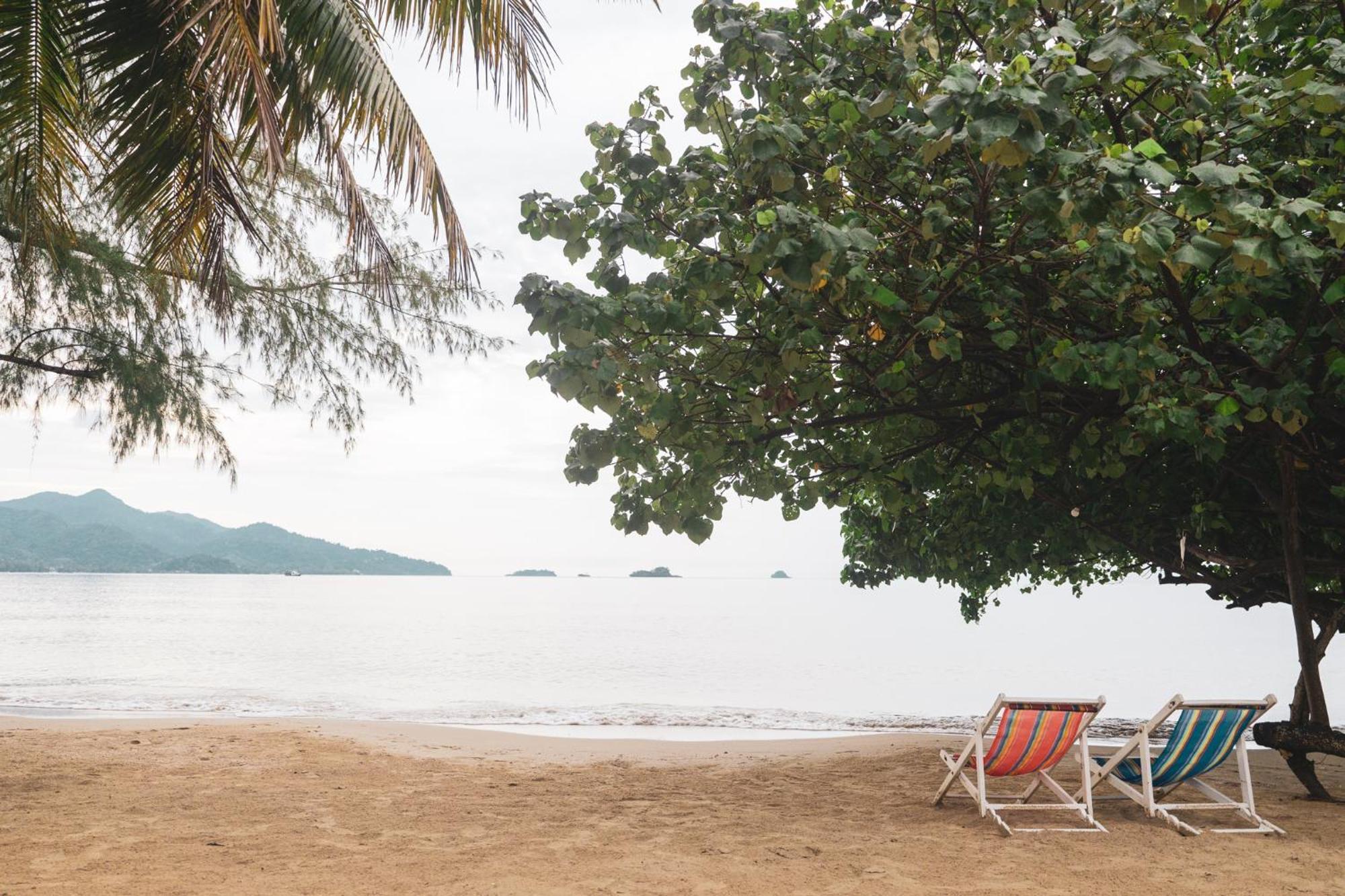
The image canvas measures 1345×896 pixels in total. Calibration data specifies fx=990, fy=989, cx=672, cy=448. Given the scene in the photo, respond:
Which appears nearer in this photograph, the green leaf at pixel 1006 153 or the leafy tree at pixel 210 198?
the green leaf at pixel 1006 153

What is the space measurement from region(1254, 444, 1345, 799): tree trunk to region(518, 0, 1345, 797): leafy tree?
2 cm

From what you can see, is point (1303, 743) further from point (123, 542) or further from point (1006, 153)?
point (123, 542)

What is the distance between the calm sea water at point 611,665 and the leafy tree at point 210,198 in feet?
24.6

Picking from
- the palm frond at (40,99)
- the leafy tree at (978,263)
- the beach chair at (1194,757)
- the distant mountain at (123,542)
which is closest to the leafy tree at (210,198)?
the palm frond at (40,99)

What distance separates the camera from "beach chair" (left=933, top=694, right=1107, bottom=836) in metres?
5.54

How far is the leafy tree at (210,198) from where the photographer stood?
17.7 feet

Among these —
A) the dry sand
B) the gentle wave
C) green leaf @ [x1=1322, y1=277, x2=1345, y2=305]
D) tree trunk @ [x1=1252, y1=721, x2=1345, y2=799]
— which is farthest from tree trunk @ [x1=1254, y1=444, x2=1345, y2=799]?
the gentle wave

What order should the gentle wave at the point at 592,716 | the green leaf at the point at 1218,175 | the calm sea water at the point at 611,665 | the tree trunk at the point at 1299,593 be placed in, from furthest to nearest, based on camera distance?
the calm sea water at the point at 611,665 → the gentle wave at the point at 592,716 → the tree trunk at the point at 1299,593 → the green leaf at the point at 1218,175

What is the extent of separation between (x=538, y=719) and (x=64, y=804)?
990cm

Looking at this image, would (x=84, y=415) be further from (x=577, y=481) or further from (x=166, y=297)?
(x=577, y=481)

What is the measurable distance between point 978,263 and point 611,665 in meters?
23.7

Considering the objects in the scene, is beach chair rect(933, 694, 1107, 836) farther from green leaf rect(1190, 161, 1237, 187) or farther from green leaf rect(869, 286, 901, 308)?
green leaf rect(1190, 161, 1237, 187)

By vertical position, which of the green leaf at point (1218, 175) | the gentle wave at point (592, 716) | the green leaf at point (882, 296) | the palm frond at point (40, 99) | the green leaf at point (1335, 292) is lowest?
the gentle wave at point (592, 716)

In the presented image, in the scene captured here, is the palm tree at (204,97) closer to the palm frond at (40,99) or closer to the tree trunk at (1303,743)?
the palm frond at (40,99)
